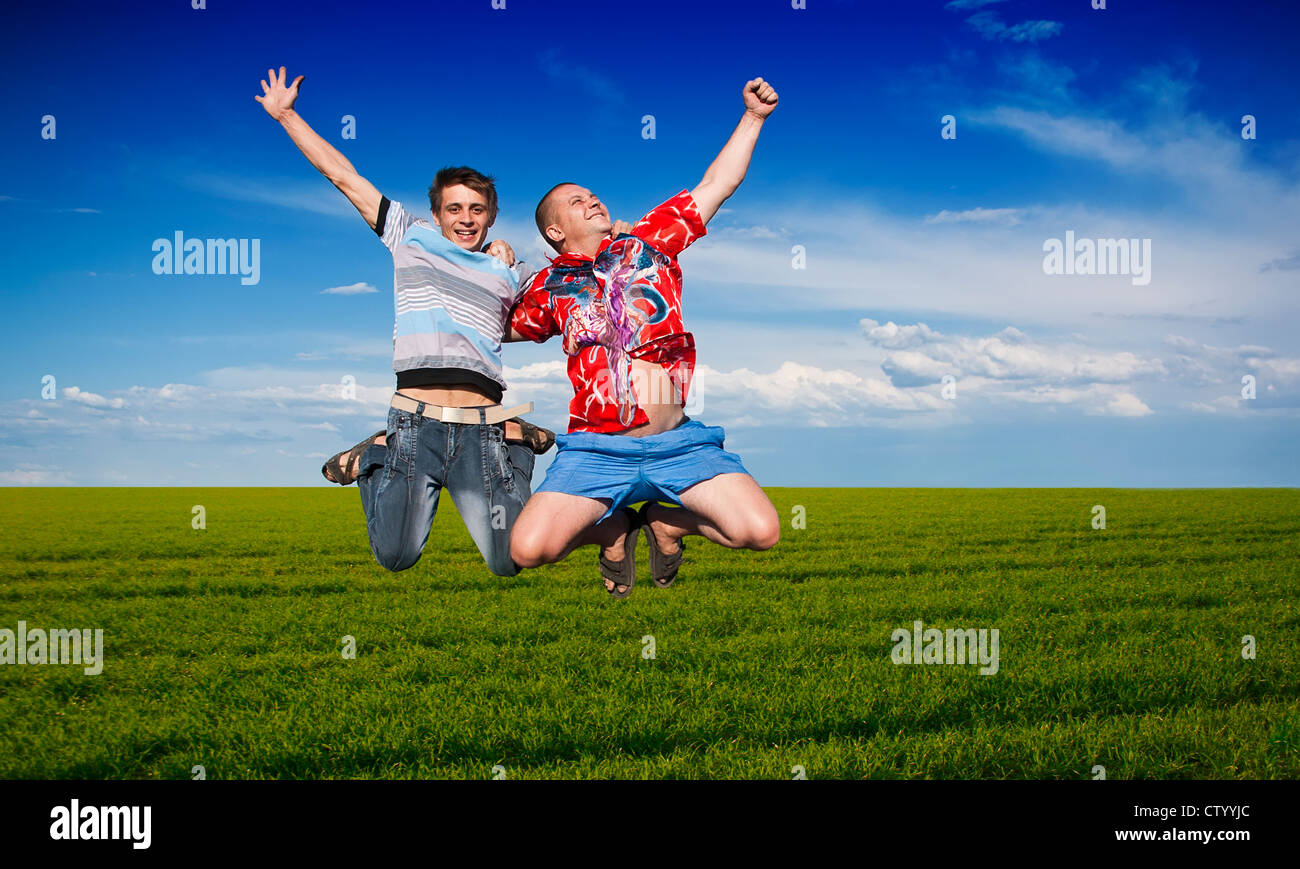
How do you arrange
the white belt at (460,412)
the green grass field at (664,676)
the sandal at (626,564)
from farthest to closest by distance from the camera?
the sandal at (626,564)
the white belt at (460,412)
the green grass field at (664,676)

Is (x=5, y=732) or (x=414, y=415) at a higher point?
(x=414, y=415)

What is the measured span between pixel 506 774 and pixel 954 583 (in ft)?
24.4

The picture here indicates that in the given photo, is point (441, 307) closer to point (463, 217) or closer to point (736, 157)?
point (463, 217)

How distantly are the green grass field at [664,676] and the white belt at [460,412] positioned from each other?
173 centimetres

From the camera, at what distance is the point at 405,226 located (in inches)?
223

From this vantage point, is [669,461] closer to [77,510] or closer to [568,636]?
[568,636]

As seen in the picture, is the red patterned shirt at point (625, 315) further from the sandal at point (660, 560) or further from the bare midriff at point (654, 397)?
the sandal at point (660, 560)

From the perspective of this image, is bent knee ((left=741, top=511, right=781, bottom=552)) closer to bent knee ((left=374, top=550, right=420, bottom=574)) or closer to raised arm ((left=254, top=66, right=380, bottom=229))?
bent knee ((left=374, top=550, right=420, bottom=574))

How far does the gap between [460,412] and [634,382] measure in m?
1.18

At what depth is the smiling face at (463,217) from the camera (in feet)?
19.0

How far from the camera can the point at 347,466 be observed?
571cm

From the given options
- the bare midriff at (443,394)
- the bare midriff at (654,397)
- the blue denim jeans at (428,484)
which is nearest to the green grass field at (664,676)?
the blue denim jeans at (428,484)

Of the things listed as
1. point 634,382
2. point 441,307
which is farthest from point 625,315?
point 441,307

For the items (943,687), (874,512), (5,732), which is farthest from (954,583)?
(874,512)
